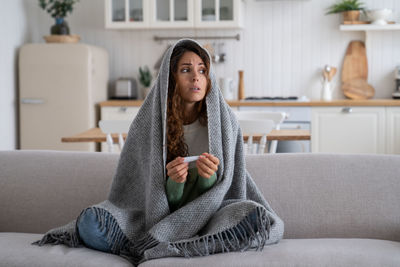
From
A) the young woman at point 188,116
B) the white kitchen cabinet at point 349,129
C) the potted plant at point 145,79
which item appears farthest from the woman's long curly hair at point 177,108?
the potted plant at point 145,79

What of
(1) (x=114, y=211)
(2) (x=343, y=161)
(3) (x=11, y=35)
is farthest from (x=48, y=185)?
(3) (x=11, y=35)

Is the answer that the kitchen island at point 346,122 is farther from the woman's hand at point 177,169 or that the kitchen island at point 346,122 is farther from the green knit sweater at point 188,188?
the woman's hand at point 177,169

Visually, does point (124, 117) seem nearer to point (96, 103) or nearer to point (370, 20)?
point (96, 103)

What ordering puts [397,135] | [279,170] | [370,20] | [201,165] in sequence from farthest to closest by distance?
[370,20] < [397,135] < [279,170] < [201,165]

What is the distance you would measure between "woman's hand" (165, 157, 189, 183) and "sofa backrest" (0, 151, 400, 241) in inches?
18.0

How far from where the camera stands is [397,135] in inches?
185

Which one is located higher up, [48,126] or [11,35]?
[11,35]

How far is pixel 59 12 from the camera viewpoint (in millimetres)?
5191

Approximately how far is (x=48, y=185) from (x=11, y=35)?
3.01 m

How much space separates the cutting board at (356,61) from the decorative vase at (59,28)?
8.22 feet

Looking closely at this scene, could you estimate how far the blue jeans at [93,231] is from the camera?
1.84 meters

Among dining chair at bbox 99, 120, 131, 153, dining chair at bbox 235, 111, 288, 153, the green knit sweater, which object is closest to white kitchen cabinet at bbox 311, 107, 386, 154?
dining chair at bbox 235, 111, 288, 153

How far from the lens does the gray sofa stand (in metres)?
2.12

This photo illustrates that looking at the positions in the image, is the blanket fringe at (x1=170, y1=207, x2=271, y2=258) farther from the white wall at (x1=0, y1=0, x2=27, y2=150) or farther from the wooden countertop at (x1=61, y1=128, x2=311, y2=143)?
the white wall at (x1=0, y1=0, x2=27, y2=150)
